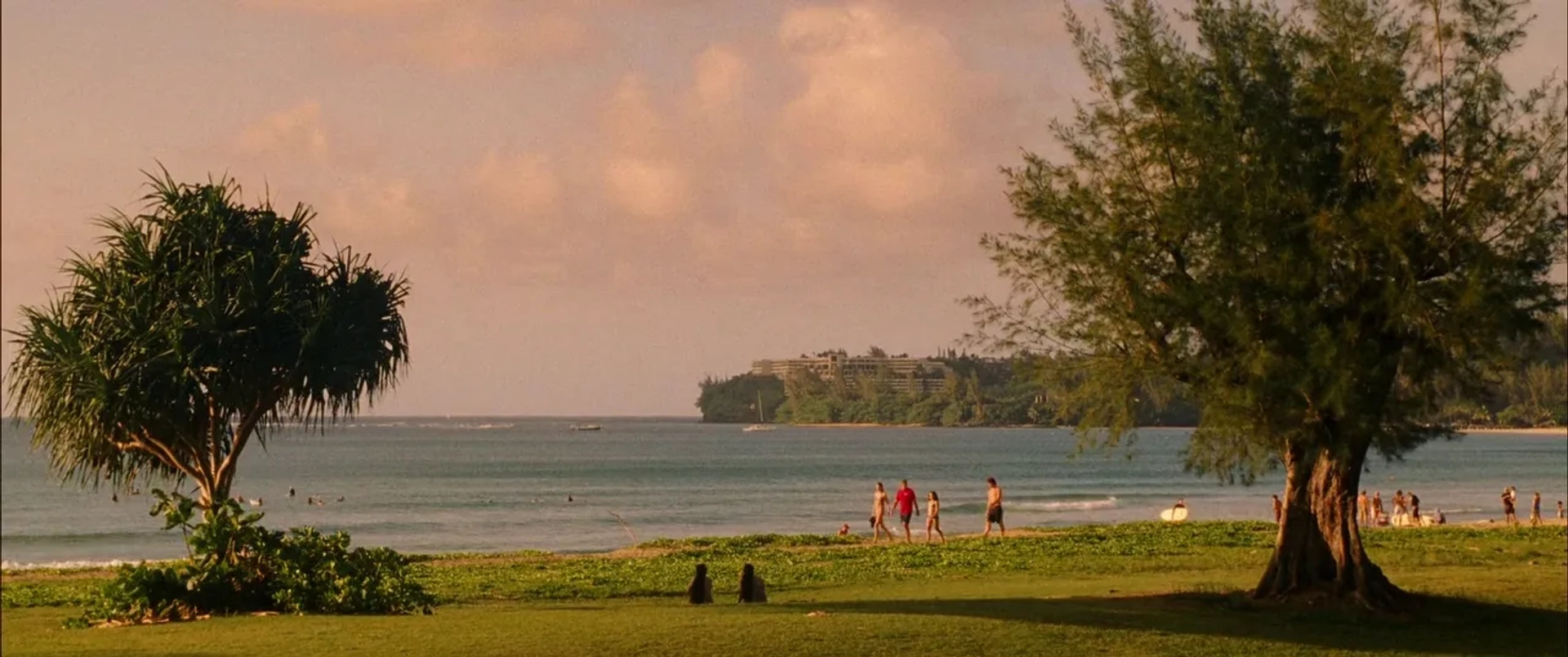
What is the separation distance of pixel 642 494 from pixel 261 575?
77160 mm

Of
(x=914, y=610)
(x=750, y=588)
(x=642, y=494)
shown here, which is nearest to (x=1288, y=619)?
(x=914, y=610)

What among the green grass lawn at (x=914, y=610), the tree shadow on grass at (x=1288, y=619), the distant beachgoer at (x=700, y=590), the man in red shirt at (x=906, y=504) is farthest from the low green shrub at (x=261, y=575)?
the man in red shirt at (x=906, y=504)

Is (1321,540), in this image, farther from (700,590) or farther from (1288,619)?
(700,590)

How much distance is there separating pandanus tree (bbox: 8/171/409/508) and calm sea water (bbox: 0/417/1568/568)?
13.4 metres

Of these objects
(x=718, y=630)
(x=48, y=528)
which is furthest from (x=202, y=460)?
(x=48, y=528)

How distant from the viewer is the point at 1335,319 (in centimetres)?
2375

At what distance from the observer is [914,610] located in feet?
74.4

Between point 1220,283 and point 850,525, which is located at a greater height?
point 1220,283

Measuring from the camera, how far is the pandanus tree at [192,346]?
22.7 m

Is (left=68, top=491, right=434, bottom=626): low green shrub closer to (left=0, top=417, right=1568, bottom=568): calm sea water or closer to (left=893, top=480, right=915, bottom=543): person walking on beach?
(left=0, top=417, right=1568, bottom=568): calm sea water

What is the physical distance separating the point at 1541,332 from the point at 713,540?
23.8 metres

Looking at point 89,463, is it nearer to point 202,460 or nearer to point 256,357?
point 202,460

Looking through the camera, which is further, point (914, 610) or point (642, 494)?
point (642, 494)

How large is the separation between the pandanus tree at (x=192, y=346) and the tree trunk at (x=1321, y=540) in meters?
14.4
